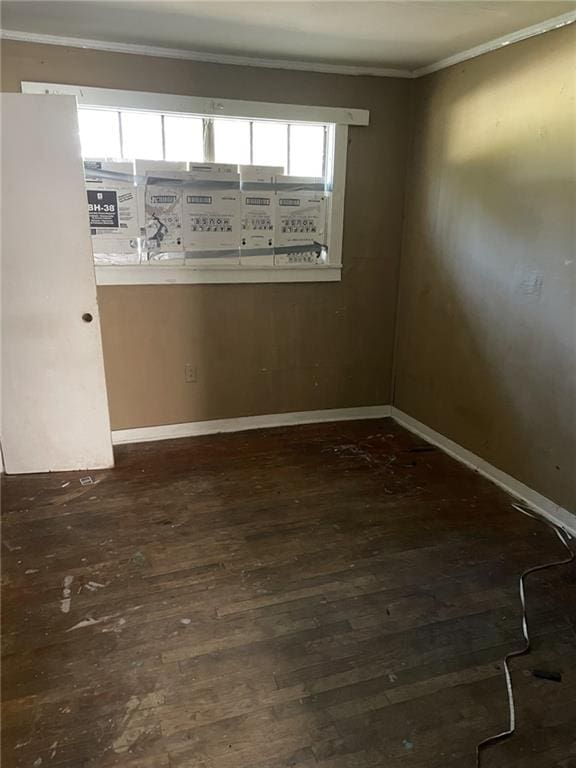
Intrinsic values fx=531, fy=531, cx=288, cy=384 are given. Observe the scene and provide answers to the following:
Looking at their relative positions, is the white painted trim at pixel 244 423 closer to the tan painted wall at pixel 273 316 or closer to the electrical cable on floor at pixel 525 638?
the tan painted wall at pixel 273 316

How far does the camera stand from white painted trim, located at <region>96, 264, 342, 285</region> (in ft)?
10.9

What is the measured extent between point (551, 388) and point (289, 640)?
5.89 feet

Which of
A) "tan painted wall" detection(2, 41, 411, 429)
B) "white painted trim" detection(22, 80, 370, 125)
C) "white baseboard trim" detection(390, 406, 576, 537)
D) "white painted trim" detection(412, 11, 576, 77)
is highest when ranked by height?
"white painted trim" detection(412, 11, 576, 77)

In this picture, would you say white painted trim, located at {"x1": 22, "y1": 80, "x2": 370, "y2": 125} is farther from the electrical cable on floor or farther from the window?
the electrical cable on floor

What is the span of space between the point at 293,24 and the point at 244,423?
243 cm

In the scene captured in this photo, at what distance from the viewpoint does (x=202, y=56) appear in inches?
123

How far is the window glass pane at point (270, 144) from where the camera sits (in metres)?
3.42

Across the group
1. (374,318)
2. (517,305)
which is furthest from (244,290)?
(517,305)

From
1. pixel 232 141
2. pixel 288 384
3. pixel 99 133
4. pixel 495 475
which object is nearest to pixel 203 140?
pixel 232 141

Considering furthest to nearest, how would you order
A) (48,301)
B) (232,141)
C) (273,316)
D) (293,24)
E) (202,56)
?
1. (273,316)
2. (232,141)
3. (202,56)
4. (48,301)
5. (293,24)

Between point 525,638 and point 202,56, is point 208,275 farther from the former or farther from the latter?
point 525,638

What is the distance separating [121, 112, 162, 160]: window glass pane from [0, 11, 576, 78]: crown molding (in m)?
0.33

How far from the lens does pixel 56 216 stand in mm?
2795

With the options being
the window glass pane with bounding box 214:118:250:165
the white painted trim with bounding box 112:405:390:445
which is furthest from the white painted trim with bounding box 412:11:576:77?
the white painted trim with bounding box 112:405:390:445
